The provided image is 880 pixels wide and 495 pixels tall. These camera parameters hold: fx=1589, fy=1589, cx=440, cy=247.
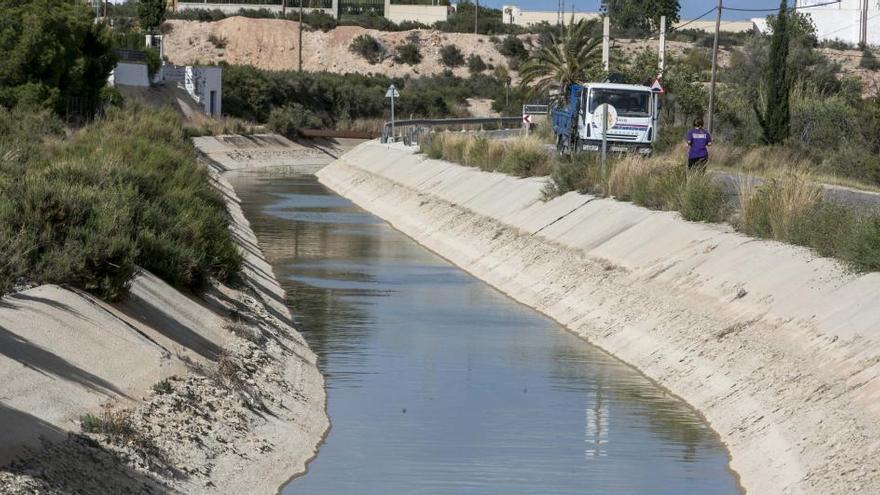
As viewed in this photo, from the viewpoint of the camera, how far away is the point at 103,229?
729 inches

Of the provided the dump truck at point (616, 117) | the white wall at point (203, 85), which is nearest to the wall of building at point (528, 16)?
the white wall at point (203, 85)

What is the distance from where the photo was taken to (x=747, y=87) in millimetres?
84000

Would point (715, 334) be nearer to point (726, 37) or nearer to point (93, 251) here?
point (93, 251)

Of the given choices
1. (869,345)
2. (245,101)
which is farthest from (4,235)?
(245,101)

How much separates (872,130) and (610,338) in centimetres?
3632

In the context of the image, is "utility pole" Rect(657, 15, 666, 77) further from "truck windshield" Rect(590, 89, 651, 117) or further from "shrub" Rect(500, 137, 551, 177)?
"shrub" Rect(500, 137, 551, 177)

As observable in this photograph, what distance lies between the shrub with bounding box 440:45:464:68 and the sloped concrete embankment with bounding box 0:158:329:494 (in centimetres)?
12829

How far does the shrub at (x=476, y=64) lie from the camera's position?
14650 centimetres

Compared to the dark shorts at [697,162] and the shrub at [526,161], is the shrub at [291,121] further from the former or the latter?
the dark shorts at [697,162]

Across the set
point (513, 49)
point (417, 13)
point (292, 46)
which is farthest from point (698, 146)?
point (417, 13)

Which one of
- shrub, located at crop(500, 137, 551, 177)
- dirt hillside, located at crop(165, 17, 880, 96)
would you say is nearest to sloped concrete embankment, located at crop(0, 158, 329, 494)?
shrub, located at crop(500, 137, 551, 177)

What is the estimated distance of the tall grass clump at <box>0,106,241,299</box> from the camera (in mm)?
16969

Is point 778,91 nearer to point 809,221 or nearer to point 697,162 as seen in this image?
point 697,162

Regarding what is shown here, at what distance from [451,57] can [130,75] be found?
2633 inches
